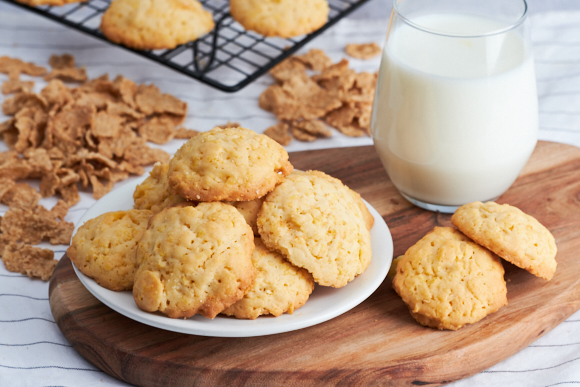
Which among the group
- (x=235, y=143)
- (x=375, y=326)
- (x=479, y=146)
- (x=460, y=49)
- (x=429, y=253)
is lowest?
(x=375, y=326)

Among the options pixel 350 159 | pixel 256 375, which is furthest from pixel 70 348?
pixel 350 159

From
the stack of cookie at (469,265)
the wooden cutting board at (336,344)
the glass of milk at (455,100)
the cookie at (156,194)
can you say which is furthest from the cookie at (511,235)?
the cookie at (156,194)

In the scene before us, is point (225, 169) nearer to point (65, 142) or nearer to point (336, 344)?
point (336, 344)

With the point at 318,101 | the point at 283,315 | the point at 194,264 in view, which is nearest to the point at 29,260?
the point at 194,264

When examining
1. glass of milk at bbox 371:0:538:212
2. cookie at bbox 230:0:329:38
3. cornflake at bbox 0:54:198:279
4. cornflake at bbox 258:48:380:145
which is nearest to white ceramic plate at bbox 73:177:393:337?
glass of milk at bbox 371:0:538:212

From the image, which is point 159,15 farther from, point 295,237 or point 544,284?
point 544,284

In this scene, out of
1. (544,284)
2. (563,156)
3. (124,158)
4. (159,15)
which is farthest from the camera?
(159,15)

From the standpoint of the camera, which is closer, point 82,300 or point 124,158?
point 82,300
